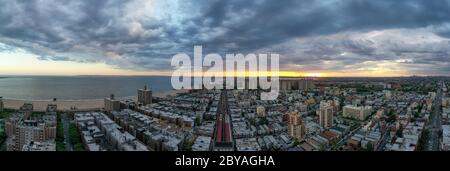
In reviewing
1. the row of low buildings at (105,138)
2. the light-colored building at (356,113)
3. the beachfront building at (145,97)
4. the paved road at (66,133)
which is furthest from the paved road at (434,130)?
the beachfront building at (145,97)

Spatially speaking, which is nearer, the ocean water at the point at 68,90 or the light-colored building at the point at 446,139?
the light-colored building at the point at 446,139

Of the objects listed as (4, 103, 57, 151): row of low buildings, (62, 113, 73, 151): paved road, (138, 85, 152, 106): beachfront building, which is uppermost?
(138, 85, 152, 106): beachfront building

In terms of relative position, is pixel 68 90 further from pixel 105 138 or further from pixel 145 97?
pixel 105 138

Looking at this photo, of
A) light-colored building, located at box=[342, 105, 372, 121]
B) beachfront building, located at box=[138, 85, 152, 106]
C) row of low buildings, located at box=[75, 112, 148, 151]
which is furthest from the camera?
beachfront building, located at box=[138, 85, 152, 106]

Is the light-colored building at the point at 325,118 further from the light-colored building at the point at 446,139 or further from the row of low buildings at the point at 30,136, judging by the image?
the row of low buildings at the point at 30,136

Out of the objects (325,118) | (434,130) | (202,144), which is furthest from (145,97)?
(434,130)

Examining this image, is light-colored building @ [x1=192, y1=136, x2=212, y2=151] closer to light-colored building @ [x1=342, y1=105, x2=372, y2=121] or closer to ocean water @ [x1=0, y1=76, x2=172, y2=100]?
light-colored building @ [x1=342, y1=105, x2=372, y2=121]

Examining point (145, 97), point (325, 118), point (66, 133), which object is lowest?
point (66, 133)

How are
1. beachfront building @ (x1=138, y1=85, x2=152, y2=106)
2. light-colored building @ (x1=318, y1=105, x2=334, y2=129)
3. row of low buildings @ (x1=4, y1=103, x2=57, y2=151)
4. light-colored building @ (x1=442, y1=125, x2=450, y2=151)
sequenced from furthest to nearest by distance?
beachfront building @ (x1=138, y1=85, x2=152, y2=106), light-colored building @ (x1=318, y1=105, x2=334, y2=129), light-colored building @ (x1=442, y1=125, x2=450, y2=151), row of low buildings @ (x1=4, y1=103, x2=57, y2=151)

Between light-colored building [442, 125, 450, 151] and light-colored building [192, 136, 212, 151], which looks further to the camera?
light-colored building [442, 125, 450, 151]

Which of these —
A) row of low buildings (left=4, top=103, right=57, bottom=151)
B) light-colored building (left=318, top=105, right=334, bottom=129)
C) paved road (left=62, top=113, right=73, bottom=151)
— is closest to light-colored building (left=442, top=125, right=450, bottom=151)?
light-colored building (left=318, top=105, right=334, bottom=129)
